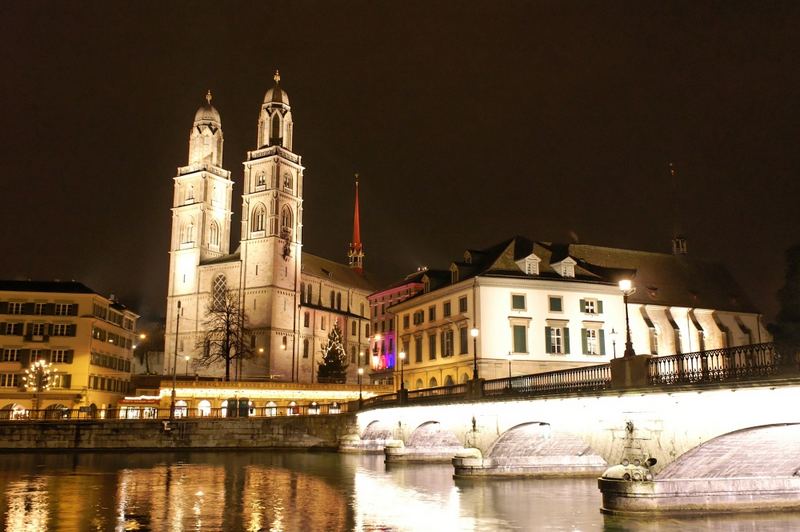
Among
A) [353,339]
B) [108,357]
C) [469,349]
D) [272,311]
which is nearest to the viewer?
[469,349]

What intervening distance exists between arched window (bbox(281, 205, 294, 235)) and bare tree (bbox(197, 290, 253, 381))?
1035 centimetres

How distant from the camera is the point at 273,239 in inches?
3728

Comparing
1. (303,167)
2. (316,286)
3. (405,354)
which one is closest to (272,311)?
(316,286)

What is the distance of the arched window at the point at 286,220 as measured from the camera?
97625 millimetres

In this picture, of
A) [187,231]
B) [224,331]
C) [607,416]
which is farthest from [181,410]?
[607,416]

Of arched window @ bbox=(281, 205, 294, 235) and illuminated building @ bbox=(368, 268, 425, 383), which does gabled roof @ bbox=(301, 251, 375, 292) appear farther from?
illuminated building @ bbox=(368, 268, 425, 383)

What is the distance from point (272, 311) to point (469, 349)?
4473 cm

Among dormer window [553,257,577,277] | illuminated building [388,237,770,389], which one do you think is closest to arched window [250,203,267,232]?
illuminated building [388,237,770,389]

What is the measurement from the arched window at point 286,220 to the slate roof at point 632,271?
4088 centimetres

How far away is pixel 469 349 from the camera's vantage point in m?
51.9

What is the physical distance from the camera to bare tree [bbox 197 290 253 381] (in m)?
85.5

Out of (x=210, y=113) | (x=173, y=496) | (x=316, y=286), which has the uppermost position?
(x=210, y=113)

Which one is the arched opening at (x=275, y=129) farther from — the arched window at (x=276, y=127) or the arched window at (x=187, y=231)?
the arched window at (x=187, y=231)

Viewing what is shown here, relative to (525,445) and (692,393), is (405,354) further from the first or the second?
(692,393)
